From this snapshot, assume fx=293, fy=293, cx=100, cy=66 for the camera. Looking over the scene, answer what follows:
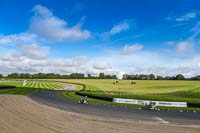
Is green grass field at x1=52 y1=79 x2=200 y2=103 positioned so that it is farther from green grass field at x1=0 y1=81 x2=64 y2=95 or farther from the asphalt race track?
the asphalt race track

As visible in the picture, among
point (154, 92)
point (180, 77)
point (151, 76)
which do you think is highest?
point (151, 76)

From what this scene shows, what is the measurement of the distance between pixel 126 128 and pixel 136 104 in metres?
29.6

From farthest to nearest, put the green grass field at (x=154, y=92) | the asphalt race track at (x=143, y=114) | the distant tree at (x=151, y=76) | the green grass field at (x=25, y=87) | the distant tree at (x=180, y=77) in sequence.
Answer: the distant tree at (x=151, y=76) → the distant tree at (x=180, y=77) → the green grass field at (x=25, y=87) → the green grass field at (x=154, y=92) → the asphalt race track at (x=143, y=114)

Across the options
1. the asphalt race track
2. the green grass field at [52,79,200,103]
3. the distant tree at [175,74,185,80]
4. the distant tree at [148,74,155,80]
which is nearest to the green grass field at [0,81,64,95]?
the green grass field at [52,79,200,103]

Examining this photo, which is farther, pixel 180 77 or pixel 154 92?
pixel 180 77

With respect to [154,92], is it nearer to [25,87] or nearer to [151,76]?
[25,87]

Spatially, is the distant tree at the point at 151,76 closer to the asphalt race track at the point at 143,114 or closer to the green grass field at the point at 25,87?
the green grass field at the point at 25,87

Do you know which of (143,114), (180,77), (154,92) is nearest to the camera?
(143,114)

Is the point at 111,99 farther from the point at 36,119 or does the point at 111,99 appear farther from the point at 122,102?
the point at 36,119

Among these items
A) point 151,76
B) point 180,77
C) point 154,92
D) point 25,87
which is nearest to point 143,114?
point 154,92

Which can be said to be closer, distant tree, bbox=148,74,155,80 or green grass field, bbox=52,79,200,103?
green grass field, bbox=52,79,200,103

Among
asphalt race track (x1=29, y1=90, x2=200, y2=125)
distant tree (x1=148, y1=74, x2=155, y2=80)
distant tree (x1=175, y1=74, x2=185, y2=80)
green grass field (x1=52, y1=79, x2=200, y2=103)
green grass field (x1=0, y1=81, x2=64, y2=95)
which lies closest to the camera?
asphalt race track (x1=29, y1=90, x2=200, y2=125)

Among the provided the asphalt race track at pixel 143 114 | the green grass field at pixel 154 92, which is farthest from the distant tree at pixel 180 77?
the asphalt race track at pixel 143 114

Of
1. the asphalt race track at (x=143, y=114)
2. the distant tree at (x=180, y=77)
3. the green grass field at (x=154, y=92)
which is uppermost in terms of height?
the distant tree at (x=180, y=77)
